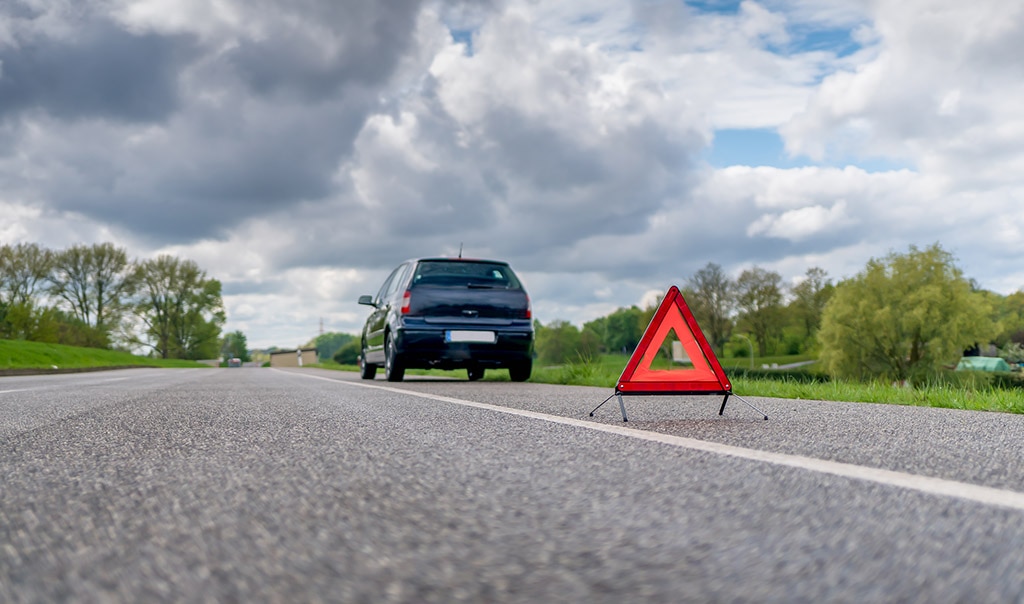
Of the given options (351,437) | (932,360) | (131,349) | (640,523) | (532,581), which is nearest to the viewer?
(532,581)

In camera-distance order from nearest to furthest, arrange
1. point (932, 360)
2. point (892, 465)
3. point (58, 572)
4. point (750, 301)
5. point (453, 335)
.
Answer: point (58, 572), point (892, 465), point (453, 335), point (932, 360), point (750, 301)

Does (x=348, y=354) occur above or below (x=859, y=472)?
above

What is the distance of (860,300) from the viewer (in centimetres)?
5144

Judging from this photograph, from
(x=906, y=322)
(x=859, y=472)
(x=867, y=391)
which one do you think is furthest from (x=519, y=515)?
(x=906, y=322)

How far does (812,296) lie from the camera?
80062mm

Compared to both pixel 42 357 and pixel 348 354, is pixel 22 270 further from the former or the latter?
pixel 348 354

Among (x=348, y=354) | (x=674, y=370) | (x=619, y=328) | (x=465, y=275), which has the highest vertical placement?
(x=619, y=328)

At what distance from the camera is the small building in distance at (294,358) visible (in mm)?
90556

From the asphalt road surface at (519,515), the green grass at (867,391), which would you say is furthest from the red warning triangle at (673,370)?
the green grass at (867,391)

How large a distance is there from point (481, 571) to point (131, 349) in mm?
73731

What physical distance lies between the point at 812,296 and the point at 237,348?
329ft

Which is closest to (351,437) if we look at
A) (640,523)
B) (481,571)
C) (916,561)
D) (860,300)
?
(640,523)

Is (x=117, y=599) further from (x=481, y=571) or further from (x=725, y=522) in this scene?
(x=725, y=522)

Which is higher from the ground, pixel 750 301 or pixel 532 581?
pixel 750 301
